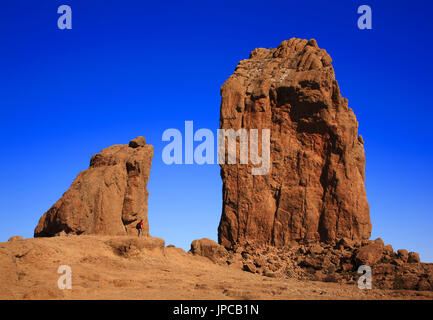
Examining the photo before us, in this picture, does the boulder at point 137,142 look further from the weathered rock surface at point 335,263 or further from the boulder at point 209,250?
the weathered rock surface at point 335,263

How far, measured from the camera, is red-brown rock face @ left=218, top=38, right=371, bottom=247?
26.7m

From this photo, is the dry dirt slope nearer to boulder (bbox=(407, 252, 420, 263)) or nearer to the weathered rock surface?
the weathered rock surface

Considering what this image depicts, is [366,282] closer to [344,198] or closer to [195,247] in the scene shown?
[344,198]

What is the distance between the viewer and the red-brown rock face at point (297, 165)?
26672mm

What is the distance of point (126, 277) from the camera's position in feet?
60.3

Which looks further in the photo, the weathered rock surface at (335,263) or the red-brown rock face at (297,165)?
the red-brown rock face at (297,165)

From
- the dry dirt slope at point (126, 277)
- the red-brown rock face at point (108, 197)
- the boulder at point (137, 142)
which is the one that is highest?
the boulder at point (137, 142)

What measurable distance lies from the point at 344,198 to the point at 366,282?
5.07 meters

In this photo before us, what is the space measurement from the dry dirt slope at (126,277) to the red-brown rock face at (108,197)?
5.54 feet

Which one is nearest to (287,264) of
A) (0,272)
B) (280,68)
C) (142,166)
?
(142,166)

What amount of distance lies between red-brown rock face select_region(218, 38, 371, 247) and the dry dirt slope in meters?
4.38

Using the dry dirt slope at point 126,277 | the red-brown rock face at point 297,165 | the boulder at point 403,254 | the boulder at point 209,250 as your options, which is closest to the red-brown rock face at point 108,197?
the dry dirt slope at point 126,277

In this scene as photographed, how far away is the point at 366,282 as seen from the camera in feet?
75.1

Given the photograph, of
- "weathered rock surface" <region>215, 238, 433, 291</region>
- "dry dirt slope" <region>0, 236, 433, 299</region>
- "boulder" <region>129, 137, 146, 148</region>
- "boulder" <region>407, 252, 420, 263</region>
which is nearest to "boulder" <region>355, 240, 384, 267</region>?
"weathered rock surface" <region>215, 238, 433, 291</region>
